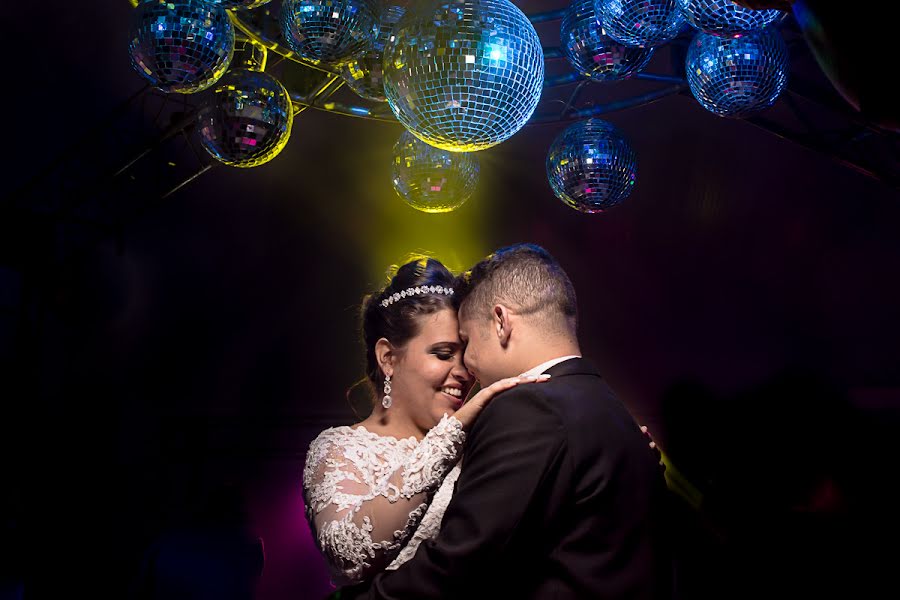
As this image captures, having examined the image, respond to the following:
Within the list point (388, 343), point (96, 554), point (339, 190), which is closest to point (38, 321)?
point (96, 554)

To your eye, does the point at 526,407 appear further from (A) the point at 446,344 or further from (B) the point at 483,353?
(A) the point at 446,344

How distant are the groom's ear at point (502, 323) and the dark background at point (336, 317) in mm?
4530

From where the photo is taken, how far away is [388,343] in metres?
2.41

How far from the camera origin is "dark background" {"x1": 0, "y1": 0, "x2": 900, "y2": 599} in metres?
6.05

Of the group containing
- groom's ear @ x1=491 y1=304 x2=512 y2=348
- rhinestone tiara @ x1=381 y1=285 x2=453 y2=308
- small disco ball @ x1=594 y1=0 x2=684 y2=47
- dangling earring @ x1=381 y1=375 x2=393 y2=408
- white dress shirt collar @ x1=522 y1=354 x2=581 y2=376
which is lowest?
dangling earring @ x1=381 y1=375 x2=393 y2=408

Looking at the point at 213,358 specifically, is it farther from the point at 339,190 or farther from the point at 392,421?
the point at 392,421

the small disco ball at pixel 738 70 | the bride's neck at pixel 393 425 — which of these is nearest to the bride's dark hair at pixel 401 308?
the bride's neck at pixel 393 425

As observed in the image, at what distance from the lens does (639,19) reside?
6.33ft

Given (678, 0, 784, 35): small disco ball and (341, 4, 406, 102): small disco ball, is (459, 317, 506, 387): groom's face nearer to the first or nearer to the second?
(341, 4, 406, 102): small disco ball

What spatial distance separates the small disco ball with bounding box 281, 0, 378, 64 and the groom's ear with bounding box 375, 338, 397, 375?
3.18ft

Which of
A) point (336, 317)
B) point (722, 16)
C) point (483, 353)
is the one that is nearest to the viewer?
point (722, 16)

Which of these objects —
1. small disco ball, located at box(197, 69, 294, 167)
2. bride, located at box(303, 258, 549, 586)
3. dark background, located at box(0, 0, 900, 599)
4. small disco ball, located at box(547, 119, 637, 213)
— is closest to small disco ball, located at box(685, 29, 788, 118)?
small disco ball, located at box(547, 119, 637, 213)

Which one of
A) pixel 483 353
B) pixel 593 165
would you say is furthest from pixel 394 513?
pixel 593 165

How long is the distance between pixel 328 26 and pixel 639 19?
866 mm
